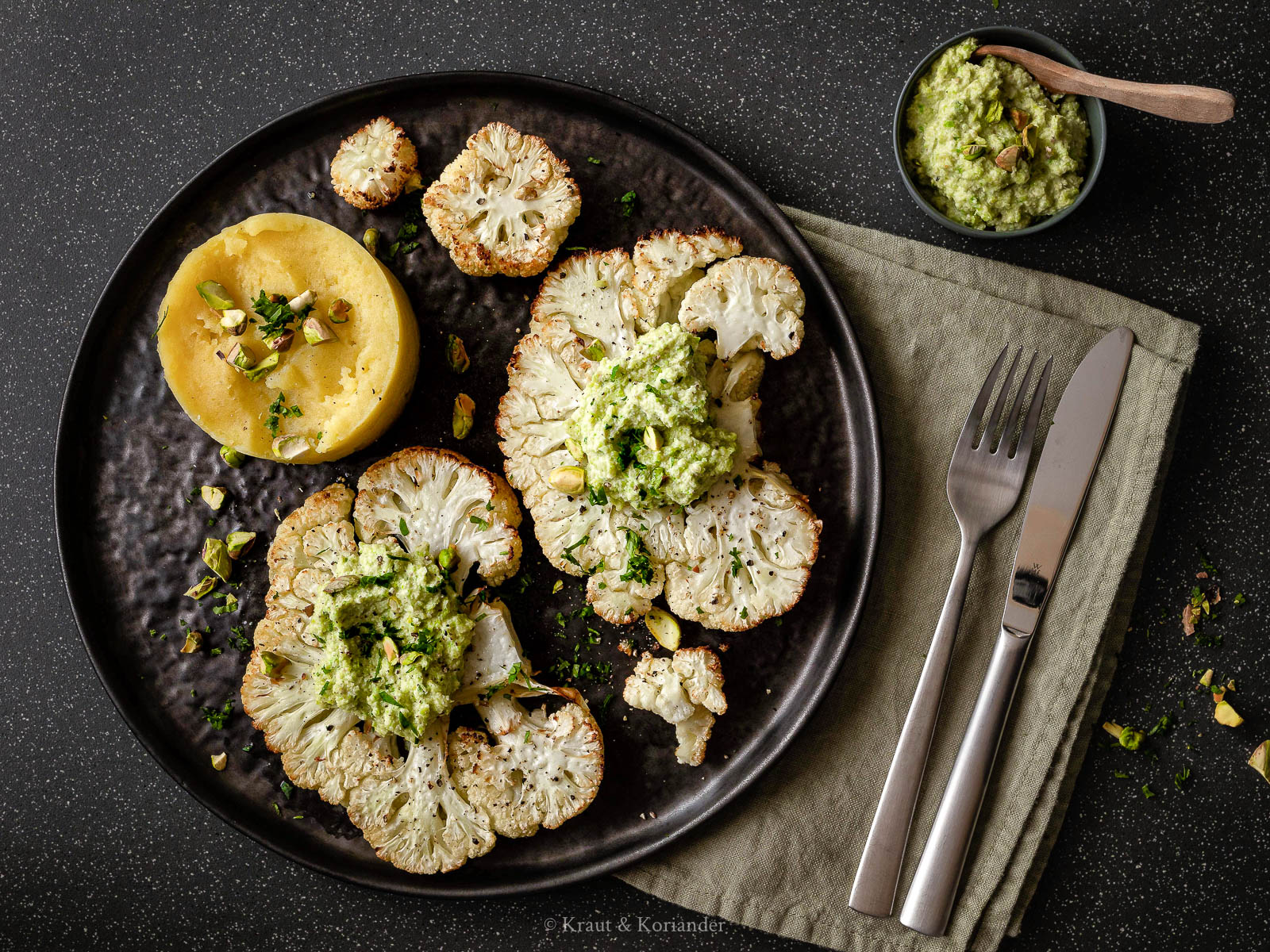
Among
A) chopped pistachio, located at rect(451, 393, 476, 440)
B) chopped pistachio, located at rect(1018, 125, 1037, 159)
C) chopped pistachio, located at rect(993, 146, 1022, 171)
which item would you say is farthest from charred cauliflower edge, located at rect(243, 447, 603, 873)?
chopped pistachio, located at rect(1018, 125, 1037, 159)

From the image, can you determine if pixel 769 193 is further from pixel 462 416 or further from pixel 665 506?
pixel 462 416

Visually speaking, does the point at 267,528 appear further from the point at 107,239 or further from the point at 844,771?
the point at 844,771

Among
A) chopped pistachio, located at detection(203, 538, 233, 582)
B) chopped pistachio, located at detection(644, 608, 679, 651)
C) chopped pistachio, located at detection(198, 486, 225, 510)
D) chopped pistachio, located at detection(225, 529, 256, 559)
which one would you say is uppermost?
chopped pistachio, located at detection(644, 608, 679, 651)

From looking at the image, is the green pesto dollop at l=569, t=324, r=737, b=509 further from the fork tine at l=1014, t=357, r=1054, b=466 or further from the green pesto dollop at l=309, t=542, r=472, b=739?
the fork tine at l=1014, t=357, r=1054, b=466

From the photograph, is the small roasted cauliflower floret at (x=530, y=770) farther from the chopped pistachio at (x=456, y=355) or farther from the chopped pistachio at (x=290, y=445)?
the chopped pistachio at (x=456, y=355)

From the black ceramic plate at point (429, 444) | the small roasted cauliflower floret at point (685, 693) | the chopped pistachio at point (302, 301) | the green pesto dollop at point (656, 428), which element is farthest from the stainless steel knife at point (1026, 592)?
the chopped pistachio at point (302, 301)
